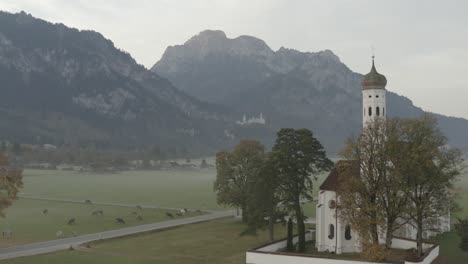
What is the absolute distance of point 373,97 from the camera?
57594mm

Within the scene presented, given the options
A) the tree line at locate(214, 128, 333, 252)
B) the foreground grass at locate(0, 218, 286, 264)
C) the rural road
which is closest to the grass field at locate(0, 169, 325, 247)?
the rural road

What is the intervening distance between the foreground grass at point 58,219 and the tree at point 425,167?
145 ft

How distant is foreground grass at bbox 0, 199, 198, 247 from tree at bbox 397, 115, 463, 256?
145 ft

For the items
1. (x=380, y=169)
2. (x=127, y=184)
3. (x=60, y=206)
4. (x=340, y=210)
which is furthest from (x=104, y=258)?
(x=127, y=184)

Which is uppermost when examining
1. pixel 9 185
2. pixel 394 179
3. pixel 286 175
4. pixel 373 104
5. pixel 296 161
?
pixel 373 104

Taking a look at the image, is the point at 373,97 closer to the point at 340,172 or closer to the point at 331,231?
the point at 340,172

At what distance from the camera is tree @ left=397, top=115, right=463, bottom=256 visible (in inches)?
1843

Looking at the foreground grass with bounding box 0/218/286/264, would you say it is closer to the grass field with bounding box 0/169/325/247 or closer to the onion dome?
the grass field with bounding box 0/169/325/247

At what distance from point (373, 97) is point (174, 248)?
28767 mm

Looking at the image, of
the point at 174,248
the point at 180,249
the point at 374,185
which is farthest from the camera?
the point at 174,248

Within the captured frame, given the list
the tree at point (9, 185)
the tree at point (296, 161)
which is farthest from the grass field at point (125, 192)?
the tree at point (9, 185)

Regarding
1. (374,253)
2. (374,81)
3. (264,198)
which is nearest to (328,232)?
(264,198)

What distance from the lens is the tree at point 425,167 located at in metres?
46.8

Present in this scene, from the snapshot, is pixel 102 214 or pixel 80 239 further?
pixel 102 214
